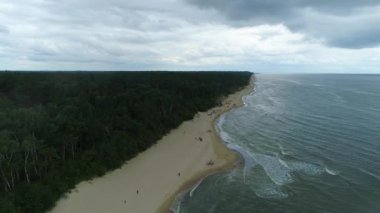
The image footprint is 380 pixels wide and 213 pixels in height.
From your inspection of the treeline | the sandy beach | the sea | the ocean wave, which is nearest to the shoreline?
the sandy beach

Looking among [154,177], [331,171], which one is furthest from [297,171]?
[154,177]

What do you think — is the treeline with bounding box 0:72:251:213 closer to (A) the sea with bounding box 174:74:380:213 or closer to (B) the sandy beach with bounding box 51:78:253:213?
(B) the sandy beach with bounding box 51:78:253:213

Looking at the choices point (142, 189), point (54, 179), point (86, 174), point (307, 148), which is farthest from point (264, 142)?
point (54, 179)

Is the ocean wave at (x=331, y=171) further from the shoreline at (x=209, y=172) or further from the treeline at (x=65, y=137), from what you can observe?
the treeline at (x=65, y=137)

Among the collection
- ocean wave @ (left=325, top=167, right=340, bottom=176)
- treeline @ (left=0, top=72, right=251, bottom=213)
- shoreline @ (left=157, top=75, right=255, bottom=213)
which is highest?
treeline @ (left=0, top=72, right=251, bottom=213)

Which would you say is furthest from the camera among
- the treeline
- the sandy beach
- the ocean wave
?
the ocean wave

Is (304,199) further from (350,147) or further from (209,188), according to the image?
(350,147)

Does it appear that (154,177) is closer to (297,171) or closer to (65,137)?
(65,137)

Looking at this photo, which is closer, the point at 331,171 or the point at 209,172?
the point at 331,171
